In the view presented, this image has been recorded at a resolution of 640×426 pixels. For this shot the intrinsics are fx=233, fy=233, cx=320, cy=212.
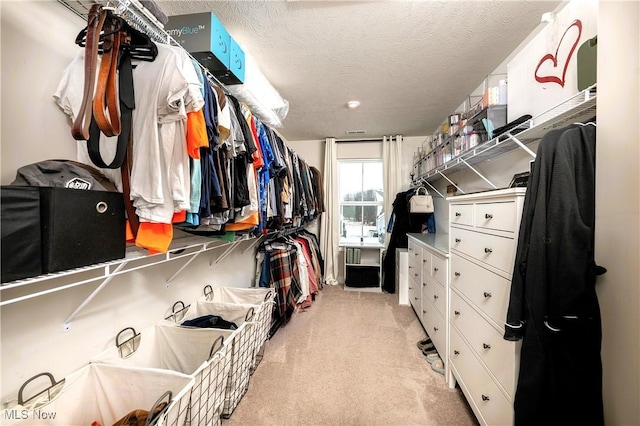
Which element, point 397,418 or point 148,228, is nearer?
point 148,228

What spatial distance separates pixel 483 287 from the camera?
118 centimetres

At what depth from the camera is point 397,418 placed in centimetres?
131

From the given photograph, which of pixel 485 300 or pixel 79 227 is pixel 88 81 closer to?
pixel 79 227

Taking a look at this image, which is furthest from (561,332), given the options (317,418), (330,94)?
(330,94)

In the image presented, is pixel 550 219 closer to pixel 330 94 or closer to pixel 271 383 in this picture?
pixel 271 383

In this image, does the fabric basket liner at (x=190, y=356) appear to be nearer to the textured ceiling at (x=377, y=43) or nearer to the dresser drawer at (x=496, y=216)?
the dresser drawer at (x=496, y=216)

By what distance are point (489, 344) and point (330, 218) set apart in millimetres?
2873

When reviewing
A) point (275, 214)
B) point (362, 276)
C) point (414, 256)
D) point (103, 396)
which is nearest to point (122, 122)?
point (275, 214)

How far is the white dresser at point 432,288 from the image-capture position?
1.68 meters

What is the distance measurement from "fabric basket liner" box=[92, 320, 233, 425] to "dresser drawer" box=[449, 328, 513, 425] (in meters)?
1.27

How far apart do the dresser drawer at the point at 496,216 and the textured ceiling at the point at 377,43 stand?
1155mm

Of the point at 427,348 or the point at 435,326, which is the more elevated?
the point at 435,326

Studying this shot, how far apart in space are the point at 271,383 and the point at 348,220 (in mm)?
2872

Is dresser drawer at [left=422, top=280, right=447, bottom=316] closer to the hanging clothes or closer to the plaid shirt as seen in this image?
the hanging clothes
